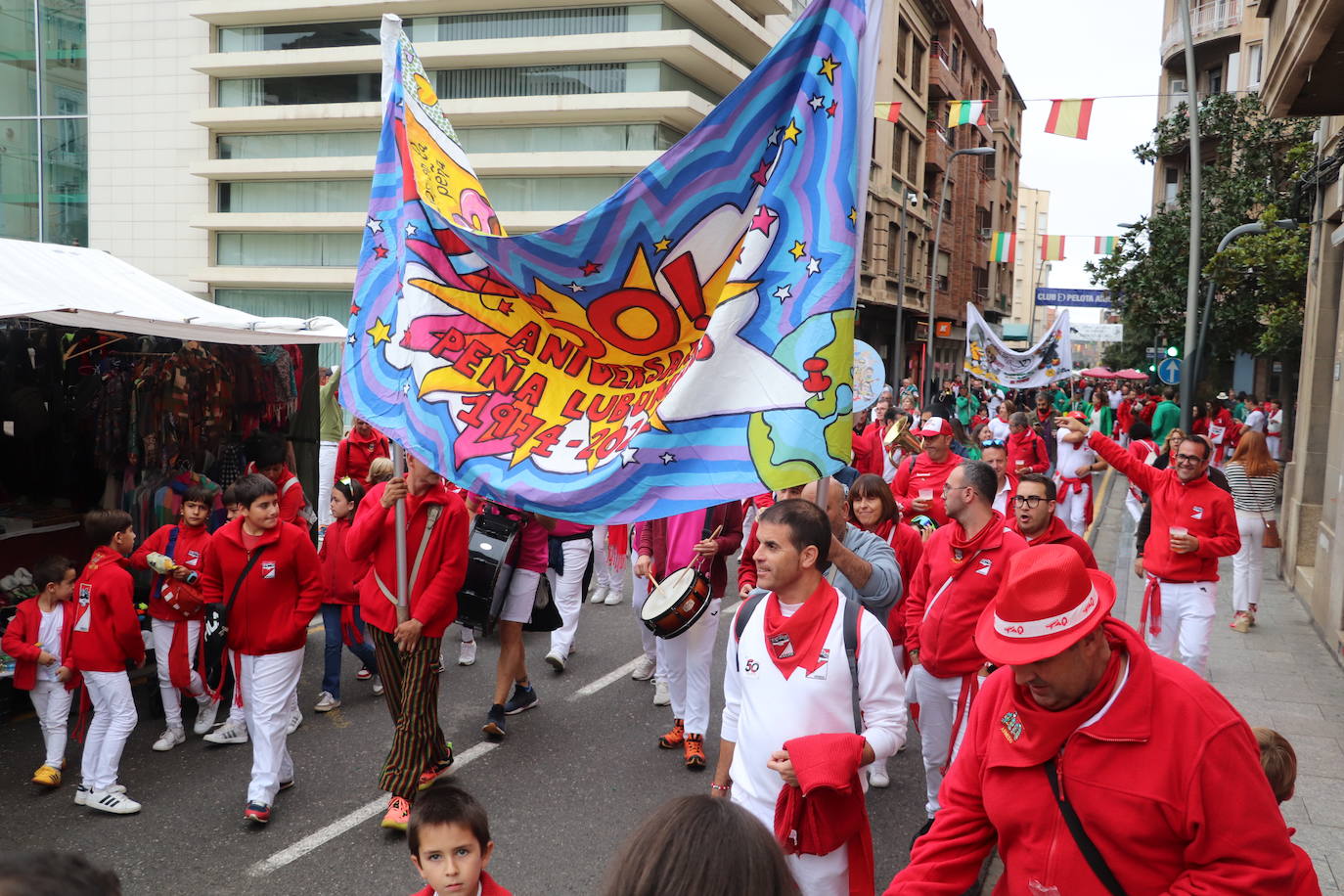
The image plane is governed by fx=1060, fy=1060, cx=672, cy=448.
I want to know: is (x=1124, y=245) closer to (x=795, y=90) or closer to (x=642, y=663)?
(x=642, y=663)

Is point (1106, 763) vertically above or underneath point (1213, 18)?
underneath

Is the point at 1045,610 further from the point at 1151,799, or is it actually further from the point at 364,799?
the point at 364,799

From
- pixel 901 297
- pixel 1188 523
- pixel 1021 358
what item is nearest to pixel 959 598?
pixel 1188 523

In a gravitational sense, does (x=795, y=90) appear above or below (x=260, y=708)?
above

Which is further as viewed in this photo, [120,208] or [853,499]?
[120,208]

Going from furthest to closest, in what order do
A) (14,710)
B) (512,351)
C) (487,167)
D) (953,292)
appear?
1. (953,292)
2. (487,167)
3. (14,710)
4. (512,351)

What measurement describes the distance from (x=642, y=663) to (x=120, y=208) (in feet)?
120

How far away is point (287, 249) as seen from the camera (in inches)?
1399

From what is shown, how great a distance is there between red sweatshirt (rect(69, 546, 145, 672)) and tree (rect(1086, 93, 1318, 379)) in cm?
1564

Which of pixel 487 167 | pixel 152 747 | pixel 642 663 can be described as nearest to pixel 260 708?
pixel 152 747

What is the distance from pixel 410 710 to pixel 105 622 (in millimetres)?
1822

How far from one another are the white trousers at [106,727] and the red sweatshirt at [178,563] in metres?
0.75

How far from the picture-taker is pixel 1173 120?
77.6ft

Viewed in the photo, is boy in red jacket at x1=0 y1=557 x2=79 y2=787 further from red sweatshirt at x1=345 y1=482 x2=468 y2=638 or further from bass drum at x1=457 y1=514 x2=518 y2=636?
bass drum at x1=457 y1=514 x2=518 y2=636
